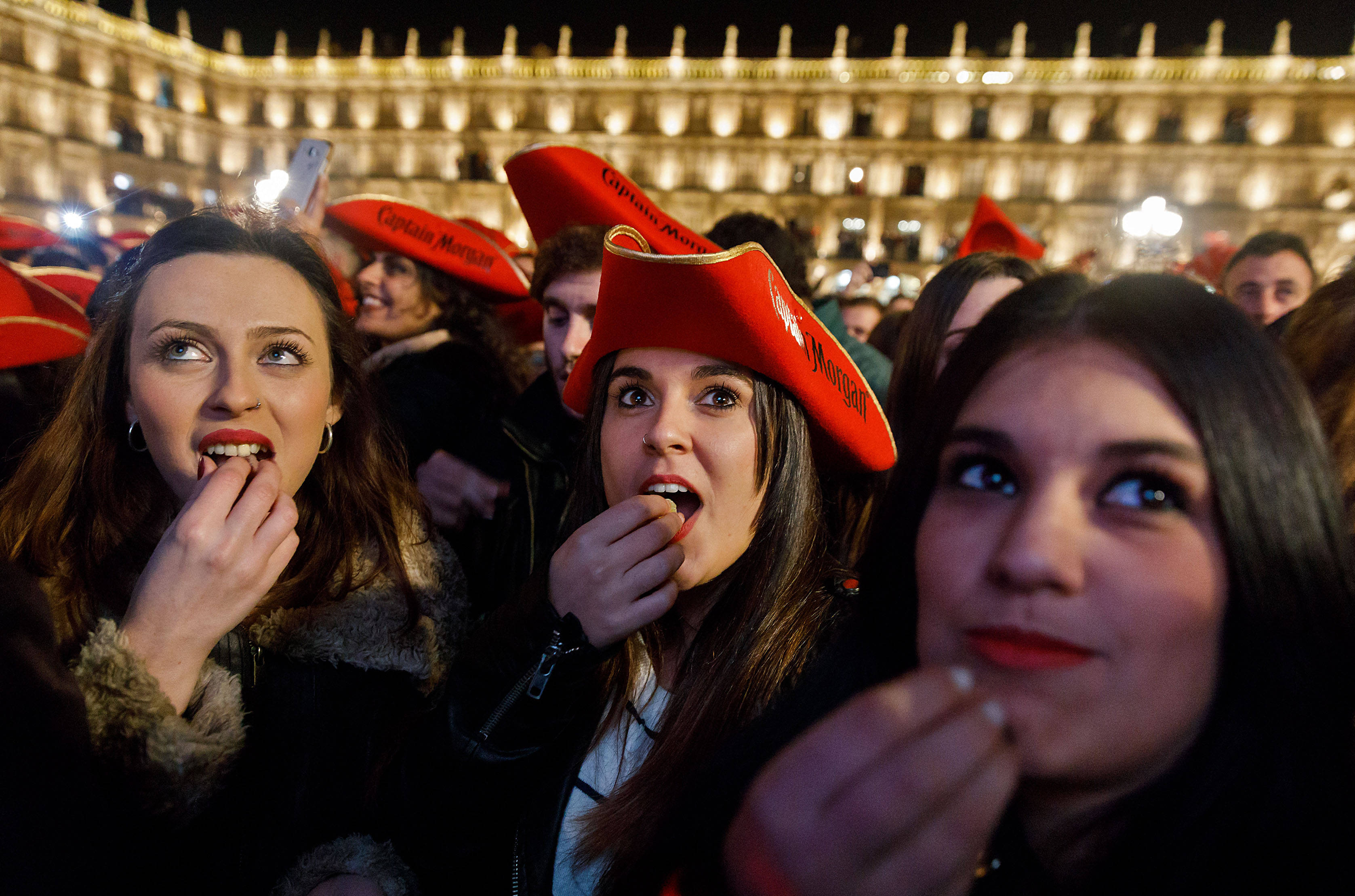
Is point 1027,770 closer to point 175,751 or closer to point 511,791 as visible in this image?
point 511,791

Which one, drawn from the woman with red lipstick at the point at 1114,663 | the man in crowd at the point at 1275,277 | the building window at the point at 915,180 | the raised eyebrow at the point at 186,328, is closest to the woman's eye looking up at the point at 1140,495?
the woman with red lipstick at the point at 1114,663

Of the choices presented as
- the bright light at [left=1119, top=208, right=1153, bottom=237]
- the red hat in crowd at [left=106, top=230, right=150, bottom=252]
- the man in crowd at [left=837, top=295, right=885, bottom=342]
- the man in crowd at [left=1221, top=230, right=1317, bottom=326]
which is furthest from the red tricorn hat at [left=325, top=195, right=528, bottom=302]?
the bright light at [left=1119, top=208, right=1153, bottom=237]

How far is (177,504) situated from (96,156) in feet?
142

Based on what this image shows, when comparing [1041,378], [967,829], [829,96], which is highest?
[829,96]

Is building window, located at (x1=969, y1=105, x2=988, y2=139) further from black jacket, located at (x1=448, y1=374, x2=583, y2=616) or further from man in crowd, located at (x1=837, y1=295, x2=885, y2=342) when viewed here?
black jacket, located at (x1=448, y1=374, x2=583, y2=616)

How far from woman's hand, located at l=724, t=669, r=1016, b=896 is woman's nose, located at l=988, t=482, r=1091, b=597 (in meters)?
0.13

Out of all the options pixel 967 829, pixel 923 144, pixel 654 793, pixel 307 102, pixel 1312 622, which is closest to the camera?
pixel 967 829

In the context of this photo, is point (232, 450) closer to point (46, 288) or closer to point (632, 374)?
point (632, 374)

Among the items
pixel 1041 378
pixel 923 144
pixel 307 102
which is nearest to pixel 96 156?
pixel 307 102

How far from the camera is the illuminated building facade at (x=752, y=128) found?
100ft

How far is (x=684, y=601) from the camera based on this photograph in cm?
155

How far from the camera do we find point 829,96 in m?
33.9

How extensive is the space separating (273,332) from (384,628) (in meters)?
0.73

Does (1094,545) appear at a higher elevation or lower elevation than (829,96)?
lower
